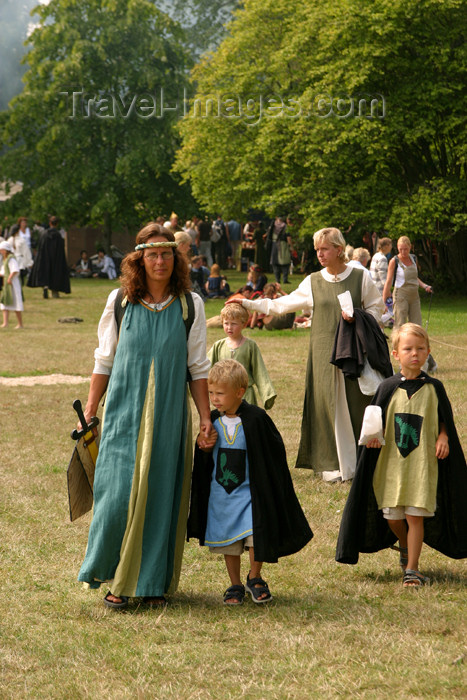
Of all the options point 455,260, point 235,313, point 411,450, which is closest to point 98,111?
point 455,260

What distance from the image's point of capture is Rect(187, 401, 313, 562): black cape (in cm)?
510

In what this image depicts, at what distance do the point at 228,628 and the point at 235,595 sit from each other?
35 cm

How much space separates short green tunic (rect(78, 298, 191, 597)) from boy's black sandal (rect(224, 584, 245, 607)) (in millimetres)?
285

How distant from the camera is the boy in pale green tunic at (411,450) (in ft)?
17.5

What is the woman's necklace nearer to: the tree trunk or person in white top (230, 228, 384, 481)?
person in white top (230, 228, 384, 481)

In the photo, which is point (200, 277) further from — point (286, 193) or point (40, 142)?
point (40, 142)

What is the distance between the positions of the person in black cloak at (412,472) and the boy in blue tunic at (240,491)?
0.46 m

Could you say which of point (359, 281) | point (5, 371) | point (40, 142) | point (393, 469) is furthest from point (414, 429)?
point (40, 142)

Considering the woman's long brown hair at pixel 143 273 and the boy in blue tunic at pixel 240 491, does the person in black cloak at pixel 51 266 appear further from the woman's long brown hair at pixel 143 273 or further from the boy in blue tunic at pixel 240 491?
the boy in blue tunic at pixel 240 491

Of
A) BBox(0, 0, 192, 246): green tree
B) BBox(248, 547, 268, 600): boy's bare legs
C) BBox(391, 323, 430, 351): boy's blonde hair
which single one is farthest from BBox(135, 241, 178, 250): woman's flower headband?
BBox(0, 0, 192, 246): green tree

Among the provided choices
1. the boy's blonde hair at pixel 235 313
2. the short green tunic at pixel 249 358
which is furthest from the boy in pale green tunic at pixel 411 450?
the short green tunic at pixel 249 358

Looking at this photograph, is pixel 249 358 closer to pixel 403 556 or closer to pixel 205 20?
pixel 403 556

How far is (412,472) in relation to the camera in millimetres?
5398

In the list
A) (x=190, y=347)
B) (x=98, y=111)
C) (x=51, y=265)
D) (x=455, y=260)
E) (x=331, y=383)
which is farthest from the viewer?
(x=98, y=111)
